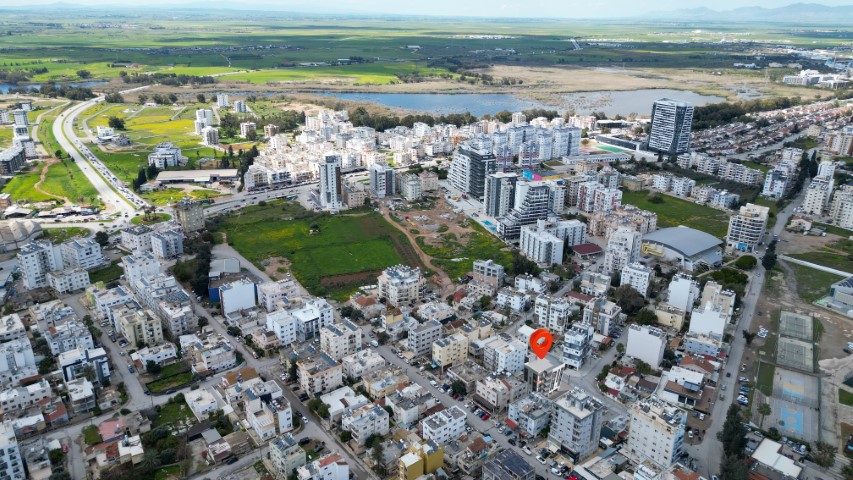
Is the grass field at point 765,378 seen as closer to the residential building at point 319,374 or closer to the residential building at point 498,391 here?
the residential building at point 498,391

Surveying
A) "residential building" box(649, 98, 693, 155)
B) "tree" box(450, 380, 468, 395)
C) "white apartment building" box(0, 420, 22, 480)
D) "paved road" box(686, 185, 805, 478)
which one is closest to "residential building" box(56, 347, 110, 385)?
"white apartment building" box(0, 420, 22, 480)

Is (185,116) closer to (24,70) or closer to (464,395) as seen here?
(24,70)

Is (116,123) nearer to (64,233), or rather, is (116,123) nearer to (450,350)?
(64,233)

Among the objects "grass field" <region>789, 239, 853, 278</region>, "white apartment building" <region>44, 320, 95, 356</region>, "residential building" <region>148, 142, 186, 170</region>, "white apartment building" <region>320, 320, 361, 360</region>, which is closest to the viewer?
"white apartment building" <region>44, 320, 95, 356</region>

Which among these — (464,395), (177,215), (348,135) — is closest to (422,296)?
(464,395)

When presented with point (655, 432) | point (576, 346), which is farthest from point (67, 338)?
point (655, 432)

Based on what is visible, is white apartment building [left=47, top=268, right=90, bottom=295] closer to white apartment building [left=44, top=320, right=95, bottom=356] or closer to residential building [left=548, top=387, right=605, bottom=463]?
white apartment building [left=44, top=320, right=95, bottom=356]

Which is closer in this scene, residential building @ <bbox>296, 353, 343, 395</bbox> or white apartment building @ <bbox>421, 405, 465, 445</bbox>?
white apartment building @ <bbox>421, 405, 465, 445</bbox>
